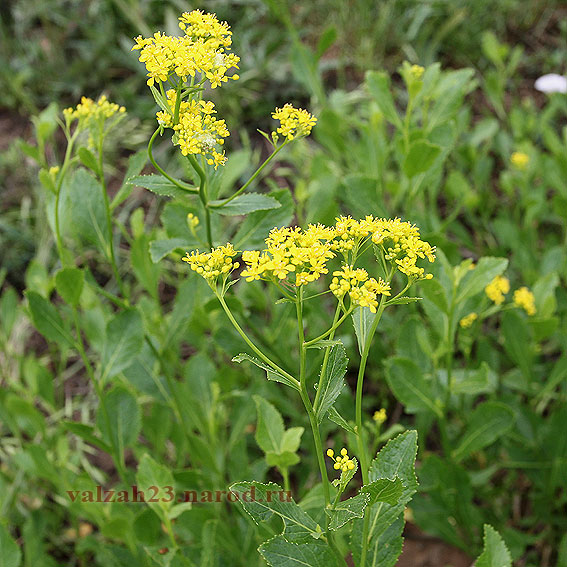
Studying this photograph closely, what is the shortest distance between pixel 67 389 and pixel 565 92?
223 cm

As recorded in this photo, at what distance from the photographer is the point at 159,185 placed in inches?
49.3

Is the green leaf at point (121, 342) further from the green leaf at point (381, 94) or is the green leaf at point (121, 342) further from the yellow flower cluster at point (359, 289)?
the green leaf at point (381, 94)

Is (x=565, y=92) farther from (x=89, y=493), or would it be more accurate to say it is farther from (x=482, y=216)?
(x=89, y=493)

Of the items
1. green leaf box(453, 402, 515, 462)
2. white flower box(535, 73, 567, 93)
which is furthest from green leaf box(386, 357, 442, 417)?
white flower box(535, 73, 567, 93)

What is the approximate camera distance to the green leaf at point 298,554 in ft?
3.48

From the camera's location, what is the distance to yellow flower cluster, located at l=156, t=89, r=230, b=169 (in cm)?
104

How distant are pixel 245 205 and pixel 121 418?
0.68 meters

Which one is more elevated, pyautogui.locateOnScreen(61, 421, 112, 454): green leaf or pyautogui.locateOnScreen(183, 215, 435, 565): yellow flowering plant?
pyautogui.locateOnScreen(183, 215, 435, 565): yellow flowering plant

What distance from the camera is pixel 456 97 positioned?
191cm

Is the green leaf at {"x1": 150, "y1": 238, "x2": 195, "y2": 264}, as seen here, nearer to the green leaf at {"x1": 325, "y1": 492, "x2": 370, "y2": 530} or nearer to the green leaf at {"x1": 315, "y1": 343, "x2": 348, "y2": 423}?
the green leaf at {"x1": 315, "y1": 343, "x2": 348, "y2": 423}

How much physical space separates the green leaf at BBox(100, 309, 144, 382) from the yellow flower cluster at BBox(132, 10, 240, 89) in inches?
25.2

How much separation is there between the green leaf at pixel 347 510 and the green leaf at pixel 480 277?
647 millimetres

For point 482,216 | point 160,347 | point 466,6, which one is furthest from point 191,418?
point 466,6

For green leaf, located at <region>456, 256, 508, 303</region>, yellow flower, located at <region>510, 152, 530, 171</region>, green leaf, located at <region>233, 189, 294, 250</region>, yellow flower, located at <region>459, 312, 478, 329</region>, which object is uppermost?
green leaf, located at <region>233, 189, 294, 250</region>
